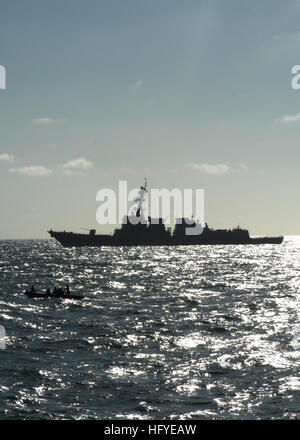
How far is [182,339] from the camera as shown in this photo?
30.0m

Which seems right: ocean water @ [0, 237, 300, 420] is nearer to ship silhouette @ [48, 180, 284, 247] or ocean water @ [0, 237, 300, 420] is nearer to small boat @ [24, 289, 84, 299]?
small boat @ [24, 289, 84, 299]

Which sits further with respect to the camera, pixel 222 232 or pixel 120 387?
pixel 222 232

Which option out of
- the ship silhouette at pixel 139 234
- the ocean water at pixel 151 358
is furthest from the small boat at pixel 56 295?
the ship silhouette at pixel 139 234

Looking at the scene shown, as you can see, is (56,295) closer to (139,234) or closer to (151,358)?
(151,358)

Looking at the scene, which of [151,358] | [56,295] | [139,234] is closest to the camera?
[151,358]

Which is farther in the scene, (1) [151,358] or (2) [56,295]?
(2) [56,295]

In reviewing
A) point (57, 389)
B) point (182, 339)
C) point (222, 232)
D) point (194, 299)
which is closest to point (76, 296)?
point (194, 299)

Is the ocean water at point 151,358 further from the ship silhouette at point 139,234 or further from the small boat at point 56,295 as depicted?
the ship silhouette at point 139,234

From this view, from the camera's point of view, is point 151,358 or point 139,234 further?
point 139,234

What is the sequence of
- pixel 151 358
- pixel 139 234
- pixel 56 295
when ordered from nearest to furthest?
pixel 151 358 < pixel 56 295 < pixel 139 234

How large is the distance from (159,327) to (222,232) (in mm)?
167470

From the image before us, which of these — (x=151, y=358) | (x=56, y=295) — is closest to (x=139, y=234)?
(x=56, y=295)

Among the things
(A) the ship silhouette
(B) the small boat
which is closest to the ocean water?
(B) the small boat
